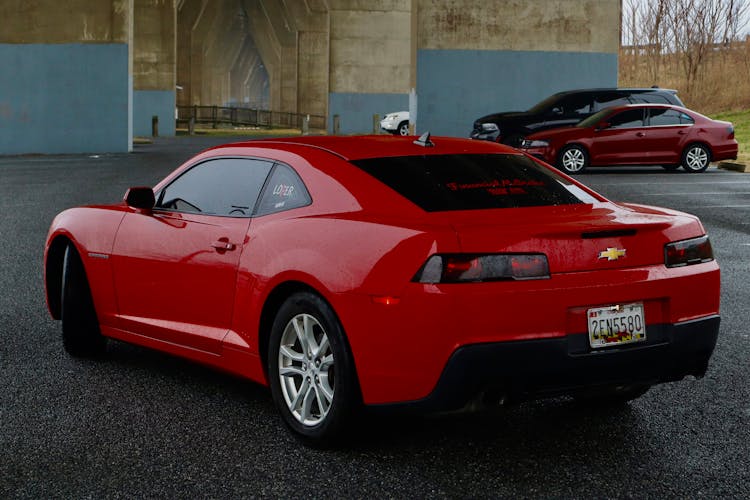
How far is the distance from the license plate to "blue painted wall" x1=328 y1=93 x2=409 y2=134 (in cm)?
5190

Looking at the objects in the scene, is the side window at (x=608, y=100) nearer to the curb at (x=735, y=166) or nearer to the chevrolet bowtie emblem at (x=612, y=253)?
the curb at (x=735, y=166)

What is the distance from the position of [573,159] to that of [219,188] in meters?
17.5

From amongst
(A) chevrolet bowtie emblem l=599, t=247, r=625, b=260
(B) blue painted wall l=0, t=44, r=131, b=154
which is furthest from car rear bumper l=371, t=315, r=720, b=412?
(B) blue painted wall l=0, t=44, r=131, b=154

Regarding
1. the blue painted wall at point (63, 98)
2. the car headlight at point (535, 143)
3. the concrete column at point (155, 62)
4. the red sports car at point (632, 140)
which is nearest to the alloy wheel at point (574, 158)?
the red sports car at point (632, 140)

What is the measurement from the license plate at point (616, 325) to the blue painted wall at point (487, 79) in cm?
2729

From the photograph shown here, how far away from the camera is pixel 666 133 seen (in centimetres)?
2256

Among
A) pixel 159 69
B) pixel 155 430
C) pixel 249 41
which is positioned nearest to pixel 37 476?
pixel 155 430

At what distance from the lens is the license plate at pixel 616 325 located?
4.26 metres

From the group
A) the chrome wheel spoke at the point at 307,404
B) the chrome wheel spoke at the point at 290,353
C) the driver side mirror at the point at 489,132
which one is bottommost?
the chrome wheel spoke at the point at 307,404

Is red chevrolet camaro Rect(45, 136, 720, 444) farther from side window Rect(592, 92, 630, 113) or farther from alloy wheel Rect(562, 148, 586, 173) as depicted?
side window Rect(592, 92, 630, 113)

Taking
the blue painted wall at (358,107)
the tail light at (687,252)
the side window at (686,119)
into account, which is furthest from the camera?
the blue painted wall at (358,107)

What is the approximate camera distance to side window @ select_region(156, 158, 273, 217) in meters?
5.26

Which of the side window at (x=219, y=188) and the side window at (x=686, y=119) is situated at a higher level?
the side window at (x=686, y=119)

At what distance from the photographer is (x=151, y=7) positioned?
2119 inches
